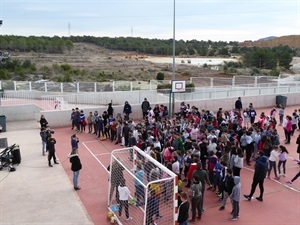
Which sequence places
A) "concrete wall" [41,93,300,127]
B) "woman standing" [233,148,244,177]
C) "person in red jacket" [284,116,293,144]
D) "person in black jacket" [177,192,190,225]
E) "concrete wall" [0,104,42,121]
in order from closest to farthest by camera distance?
"person in black jacket" [177,192,190,225]
"woman standing" [233,148,244,177]
"person in red jacket" [284,116,293,144]
"concrete wall" [41,93,300,127]
"concrete wall" [0,104,42,121]

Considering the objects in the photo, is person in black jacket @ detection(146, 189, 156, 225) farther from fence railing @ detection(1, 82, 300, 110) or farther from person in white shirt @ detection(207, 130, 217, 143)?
fence railing @ detection(1, 82, 300, 110)

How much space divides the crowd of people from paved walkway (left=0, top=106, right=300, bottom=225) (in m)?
0.45

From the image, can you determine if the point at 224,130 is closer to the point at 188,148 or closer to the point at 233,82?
the point at 188,148

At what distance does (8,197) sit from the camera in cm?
1109

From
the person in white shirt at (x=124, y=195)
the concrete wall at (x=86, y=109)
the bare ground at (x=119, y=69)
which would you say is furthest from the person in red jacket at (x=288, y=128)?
the bare ground at (x=119, y=69)

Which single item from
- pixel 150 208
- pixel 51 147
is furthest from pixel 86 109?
pixel 150 208

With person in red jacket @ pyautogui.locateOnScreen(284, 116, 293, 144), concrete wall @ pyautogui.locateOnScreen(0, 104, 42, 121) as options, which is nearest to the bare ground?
concrete wall @ pyautogui.locateOnScreen(0, 104, 42, 121)

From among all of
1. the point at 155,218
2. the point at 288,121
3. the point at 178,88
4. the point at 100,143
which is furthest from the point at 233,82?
the point at 155,218

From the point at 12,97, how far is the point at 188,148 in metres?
17.2

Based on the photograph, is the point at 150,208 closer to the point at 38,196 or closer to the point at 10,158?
the point at 38,196

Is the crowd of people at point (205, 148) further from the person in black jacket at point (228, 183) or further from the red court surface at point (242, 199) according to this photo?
the red court surface at point (242, 199)

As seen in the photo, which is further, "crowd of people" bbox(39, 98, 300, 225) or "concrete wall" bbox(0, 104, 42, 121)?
"concrete wall" bbox(0, 104, 42, 121)

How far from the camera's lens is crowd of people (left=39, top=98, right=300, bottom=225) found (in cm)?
941

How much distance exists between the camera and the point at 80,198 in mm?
11000
